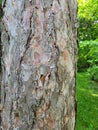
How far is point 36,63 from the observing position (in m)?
1.86

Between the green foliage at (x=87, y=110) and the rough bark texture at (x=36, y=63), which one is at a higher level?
the rough bark texture at (x=36, y=63)

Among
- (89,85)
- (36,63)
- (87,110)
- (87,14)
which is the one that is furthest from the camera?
(89,85)

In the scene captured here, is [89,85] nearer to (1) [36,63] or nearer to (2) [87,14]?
(2) [87,14]

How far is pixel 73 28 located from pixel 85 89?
39.2ft

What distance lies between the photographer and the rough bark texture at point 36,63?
1857 millimetres

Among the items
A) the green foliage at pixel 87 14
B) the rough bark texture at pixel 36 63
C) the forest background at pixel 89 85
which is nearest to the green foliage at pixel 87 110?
the forest background at pixel 89 85

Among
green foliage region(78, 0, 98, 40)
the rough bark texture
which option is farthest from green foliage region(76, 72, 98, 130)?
the rough bark texture

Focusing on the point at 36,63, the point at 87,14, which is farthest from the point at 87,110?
the point at 36,63

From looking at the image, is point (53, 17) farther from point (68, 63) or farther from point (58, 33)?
point (68, 63)

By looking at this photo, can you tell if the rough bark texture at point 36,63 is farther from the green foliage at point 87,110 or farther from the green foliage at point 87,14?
the green foliage at point 87,14

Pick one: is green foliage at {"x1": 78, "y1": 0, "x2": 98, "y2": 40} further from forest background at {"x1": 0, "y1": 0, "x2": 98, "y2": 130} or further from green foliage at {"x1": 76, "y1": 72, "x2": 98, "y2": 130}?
green foliage at {"x1": 76, "y1": 72, "x2": 98, "y2": 130}

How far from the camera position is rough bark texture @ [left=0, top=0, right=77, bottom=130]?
1857mm

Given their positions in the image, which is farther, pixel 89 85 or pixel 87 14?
pixel 89 85

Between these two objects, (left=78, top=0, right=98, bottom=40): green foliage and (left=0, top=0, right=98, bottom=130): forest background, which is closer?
(left=0, top=0, right=98, bottom=130): forest background
